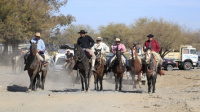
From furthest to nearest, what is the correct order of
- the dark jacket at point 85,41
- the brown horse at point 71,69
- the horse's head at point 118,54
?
the brown horse at point 71,69
the horse's head at point 118,54
the dark jacket at point 85,41

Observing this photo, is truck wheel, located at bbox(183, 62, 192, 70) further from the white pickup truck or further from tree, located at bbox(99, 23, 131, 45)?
tree, located at bbox(99, 23, 131, 45)

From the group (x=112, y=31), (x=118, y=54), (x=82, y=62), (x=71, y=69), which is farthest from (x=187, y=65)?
(x=112, y=31)

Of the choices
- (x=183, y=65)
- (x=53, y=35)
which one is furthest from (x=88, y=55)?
(x=53, y=35)

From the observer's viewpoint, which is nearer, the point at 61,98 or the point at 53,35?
the point at 61,98

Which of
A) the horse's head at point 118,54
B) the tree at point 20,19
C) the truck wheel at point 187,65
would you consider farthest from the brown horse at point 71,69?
the truck wheel at point 187,65

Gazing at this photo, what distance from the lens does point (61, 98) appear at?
15.9 m

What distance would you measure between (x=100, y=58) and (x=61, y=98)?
519 cm

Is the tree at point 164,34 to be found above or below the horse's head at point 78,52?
above

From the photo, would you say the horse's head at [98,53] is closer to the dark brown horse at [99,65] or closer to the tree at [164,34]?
the dark brown horse at [99,65]

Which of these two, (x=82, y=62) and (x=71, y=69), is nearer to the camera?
(x=82, y=62)

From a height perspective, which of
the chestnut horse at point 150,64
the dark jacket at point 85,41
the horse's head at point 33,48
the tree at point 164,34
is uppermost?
the tree at point 164,34

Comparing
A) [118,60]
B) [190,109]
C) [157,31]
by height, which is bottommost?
[190,109]

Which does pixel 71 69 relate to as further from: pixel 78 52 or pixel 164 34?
pixel 164 34

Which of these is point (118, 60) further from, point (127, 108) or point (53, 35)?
point (53, 35)
